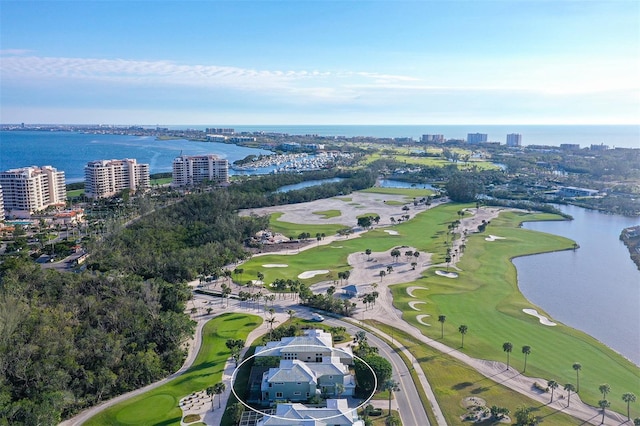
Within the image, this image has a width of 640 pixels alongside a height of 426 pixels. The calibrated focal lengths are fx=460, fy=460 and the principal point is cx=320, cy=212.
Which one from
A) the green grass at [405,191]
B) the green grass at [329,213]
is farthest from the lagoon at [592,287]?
the green grass at [405,191]

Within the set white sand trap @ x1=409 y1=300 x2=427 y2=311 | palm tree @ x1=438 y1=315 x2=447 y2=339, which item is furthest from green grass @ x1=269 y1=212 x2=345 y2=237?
palm tree @ x1=438 y1=315 x2=447 y2=339

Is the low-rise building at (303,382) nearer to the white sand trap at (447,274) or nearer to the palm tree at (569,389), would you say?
the palm tree at (569,389)

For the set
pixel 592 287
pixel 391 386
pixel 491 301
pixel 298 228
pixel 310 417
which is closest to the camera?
pixel 310 417

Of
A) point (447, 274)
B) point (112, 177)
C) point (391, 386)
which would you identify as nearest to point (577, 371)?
point (391, 386)

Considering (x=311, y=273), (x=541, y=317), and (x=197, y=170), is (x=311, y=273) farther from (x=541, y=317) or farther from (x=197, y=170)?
(x=197, y=170)

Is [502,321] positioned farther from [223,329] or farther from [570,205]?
[570,205]

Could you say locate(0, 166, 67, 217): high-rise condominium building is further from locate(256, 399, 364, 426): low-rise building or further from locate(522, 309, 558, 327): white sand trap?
locate(522, 309, 558, 327): white sand trap
